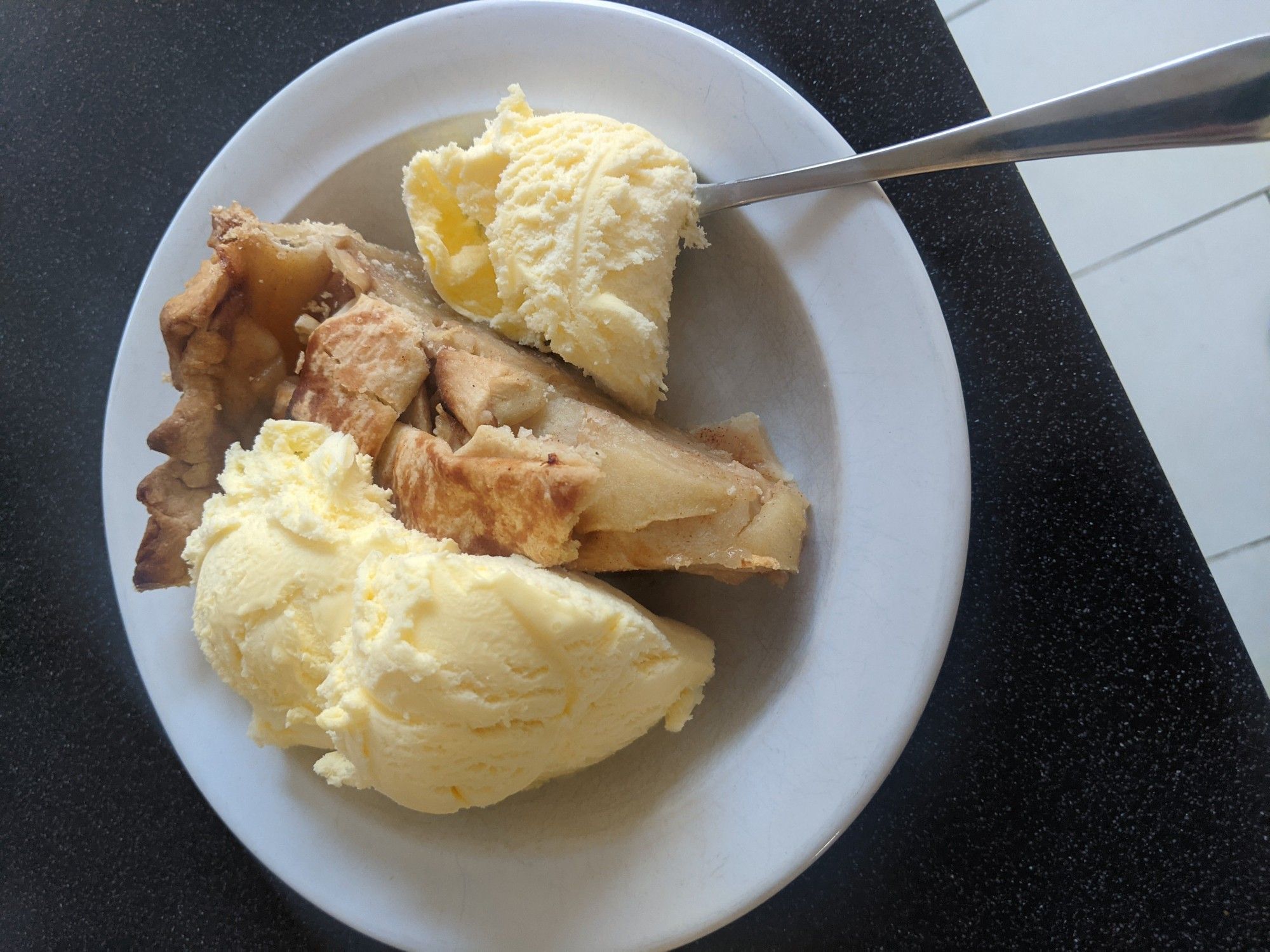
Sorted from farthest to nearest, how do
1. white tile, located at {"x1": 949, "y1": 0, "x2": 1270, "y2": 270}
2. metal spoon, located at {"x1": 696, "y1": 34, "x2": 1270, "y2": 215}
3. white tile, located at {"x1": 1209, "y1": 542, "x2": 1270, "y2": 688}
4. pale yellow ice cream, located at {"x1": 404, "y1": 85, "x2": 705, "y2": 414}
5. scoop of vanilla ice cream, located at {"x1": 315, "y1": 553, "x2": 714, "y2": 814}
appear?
white tile, located at {"x1": 949, "y1": 0, "x2": 1270, "y2": 270}, white tile, located at {"x1": 1209, "y1": 542, "x2": 1270, "y2": 688}, pale yellow ice cream, located at {"x1": 404, "y1": 85, "x2": 705, "y2": 414}, scoop of vanilla ice cream, located at {"x1": 315, "y1": 553, "x2": 714, "y2": 814}, metal spoon, located at {"x1": 696, "y1": 34, "x2": 1270, "y2": 215}

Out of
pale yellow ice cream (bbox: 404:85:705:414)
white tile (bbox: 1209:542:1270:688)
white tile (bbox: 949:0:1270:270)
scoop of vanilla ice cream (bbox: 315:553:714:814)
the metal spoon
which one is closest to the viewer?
the metal spoon

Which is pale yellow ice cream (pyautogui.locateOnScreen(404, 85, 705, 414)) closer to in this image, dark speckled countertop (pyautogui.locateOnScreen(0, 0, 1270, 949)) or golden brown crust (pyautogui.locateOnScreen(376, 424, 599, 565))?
golden brown crust (pyautogui.locateOnScreen(376, 424, 599, 565))

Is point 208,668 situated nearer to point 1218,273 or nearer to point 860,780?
point 860,780

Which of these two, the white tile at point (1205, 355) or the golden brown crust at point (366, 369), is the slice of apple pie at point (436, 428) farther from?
the white tile at point (1205, 355)

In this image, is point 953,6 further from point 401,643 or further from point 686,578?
point 401,643

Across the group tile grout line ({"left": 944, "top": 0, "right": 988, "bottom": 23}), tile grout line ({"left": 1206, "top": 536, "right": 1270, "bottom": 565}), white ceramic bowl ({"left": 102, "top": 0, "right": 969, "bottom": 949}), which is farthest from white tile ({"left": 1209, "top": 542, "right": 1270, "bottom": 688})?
tile grout line ({"left": 944, "top": 0, "right": 988, "bottom": 23})

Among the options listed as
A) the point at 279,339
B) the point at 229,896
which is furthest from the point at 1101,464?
the point at 229,896

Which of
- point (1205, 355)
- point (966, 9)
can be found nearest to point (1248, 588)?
point (1205, 355)
